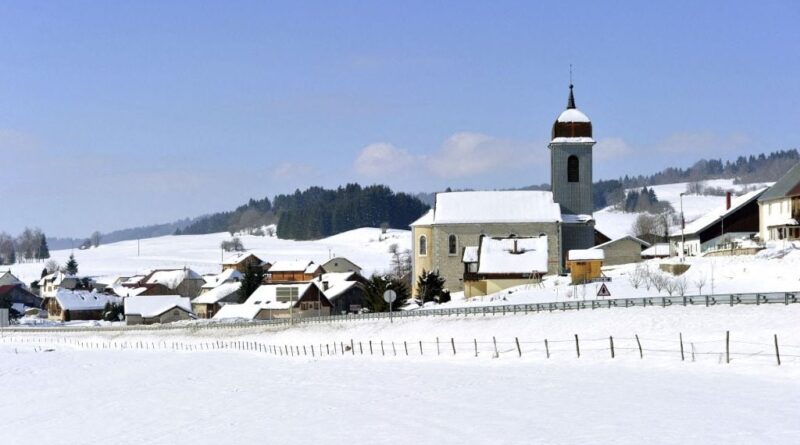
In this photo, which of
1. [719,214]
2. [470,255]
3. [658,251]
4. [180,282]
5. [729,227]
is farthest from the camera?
[180,282]

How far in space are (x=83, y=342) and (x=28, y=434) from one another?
234 ft

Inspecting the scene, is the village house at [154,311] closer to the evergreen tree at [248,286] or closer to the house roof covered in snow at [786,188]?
the evergreen tree at [248,286]

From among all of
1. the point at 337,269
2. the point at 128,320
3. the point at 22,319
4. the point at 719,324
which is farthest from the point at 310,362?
the point at 337,269

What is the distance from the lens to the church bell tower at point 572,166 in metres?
99.9

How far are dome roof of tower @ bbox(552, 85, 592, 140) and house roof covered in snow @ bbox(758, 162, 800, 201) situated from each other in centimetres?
2134

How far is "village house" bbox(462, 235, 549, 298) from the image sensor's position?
85500mm

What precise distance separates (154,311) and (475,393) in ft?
309

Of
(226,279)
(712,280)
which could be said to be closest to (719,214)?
(712,280)

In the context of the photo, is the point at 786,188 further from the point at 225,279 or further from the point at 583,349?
the point at 225,279

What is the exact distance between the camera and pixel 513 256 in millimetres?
88312

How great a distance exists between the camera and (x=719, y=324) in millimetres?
44094

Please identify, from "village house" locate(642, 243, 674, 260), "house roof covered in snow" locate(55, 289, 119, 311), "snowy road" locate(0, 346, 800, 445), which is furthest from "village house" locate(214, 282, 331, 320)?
"snowy road" locate(0, 346, 800, 445)

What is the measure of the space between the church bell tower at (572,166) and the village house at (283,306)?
84.5ft

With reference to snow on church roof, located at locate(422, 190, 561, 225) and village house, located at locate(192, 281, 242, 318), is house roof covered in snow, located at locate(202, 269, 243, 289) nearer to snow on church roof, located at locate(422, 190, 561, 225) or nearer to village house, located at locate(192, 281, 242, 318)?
village house, located at locate(192, 281, 242, 318)
